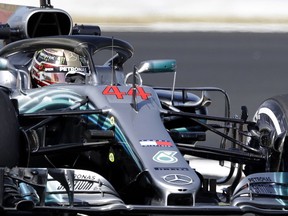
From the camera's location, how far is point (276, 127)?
760 cm

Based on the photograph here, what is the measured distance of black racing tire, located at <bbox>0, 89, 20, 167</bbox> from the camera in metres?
6.34

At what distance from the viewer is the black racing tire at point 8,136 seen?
20.8 feet

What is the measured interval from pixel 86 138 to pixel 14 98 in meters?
0.89

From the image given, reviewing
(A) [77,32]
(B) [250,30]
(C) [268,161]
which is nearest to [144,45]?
(B) [250,30]

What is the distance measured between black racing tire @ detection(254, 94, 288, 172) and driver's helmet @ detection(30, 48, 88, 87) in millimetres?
1591

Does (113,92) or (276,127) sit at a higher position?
(113,92)

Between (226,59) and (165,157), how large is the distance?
9.77 m

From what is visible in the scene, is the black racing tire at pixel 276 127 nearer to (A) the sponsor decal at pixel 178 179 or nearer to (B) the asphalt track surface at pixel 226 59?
(A) the sponsor decal at pixel 178 179

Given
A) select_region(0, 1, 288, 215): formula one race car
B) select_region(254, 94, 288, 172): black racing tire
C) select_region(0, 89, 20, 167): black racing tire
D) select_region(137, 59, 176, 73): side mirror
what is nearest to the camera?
select_region(0, 1, 288, 215): formula one race car

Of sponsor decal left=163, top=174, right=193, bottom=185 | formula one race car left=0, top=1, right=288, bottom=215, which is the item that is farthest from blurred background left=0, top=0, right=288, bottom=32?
sponsor decal left=163, top=174, right=193, bottom=185

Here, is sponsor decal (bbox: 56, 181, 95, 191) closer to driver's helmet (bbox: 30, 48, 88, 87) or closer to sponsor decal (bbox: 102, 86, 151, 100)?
sponsor decal (bbox: 102, 86, 151, 100)

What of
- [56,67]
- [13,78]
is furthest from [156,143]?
[13,78]

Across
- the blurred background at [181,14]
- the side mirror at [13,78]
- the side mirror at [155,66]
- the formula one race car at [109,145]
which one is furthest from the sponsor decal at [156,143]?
the blurred background at [181,14]

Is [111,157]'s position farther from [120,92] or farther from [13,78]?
[13,78]
